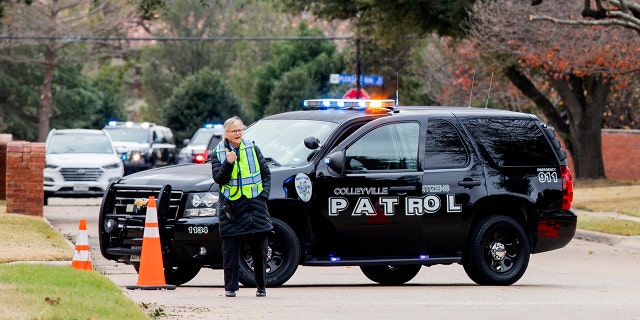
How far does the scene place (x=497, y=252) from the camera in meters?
14.4

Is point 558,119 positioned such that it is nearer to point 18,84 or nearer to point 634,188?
point 634,188

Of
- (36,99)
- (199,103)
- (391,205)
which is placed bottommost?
(391,205)

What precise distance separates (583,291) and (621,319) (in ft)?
9.15

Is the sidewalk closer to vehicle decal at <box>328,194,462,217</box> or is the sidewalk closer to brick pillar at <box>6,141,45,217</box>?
vehicle decal at <box>328,194,462,217</box>

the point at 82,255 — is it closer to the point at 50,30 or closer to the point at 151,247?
the point at 151,247

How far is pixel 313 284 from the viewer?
47.3 ft

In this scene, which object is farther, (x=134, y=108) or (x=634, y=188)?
(x=134, y=108)

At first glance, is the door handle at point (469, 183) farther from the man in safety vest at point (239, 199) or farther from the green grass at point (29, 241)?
the green grass at point (29, 241)

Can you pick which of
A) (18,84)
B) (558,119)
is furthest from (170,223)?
(18,84)

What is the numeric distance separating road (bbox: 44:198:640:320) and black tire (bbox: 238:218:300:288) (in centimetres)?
12

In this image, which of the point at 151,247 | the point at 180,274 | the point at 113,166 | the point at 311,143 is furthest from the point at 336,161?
the point at 113,166

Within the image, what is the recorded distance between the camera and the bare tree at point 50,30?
68.6m

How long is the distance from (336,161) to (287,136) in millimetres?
791

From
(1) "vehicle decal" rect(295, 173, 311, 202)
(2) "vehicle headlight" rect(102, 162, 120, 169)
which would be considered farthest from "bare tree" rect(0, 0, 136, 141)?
(1) "vehicle decal" rect(295, 173, 311, 202)
